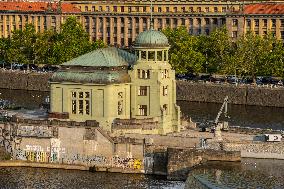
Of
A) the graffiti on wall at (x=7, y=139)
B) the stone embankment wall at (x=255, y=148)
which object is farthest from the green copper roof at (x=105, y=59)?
the stone embankment wall at (x=255, y=148)

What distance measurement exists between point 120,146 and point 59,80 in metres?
14.9

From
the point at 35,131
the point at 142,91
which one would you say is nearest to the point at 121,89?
the point at 142,91

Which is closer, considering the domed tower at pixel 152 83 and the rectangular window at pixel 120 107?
the rectangular window at pixel 120 107

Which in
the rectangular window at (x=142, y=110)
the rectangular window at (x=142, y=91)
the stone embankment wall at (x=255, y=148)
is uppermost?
the rectangular window at (x=142, y=91)

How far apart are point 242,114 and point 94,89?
50693 mm

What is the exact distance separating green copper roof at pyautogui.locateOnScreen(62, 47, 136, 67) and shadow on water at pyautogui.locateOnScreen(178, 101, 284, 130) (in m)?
28.6

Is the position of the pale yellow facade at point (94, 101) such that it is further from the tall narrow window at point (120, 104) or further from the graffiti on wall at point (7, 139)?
the graffiti on wall at point (7, 139)

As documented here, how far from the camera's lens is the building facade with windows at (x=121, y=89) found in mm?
131500

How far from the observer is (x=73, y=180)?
119 metres

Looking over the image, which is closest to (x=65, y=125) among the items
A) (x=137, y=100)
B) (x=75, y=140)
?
(x=75, y=140)

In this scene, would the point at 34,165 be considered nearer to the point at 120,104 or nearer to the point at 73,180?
the point at 73,180

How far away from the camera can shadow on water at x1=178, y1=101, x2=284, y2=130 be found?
164 meters

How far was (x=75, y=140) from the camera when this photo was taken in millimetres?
126750

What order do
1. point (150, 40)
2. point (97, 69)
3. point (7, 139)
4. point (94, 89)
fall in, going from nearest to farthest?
1. point (7, 139)
2. point (94, 89)
3. point (97, 69)
4. point (150, 40)
